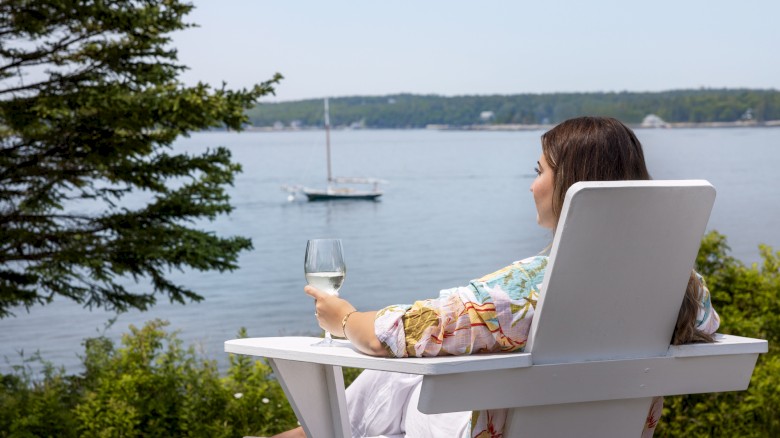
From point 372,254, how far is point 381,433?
34.8m

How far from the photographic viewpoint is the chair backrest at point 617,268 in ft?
5.59

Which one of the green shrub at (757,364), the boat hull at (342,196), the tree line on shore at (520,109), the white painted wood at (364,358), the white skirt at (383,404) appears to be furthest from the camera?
the boat hull at (342,196)

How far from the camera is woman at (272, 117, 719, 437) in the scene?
1.80 meters

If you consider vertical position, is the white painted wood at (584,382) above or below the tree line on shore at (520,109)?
above

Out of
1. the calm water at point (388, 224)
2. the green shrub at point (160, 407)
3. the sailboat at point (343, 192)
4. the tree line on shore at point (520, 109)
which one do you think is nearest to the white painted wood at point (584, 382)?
the green shrub at point (160, 407)

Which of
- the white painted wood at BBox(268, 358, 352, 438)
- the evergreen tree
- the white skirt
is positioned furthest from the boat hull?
the white painted wood at BBox(268, 358, 352, 438)

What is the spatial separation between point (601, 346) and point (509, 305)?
19cm

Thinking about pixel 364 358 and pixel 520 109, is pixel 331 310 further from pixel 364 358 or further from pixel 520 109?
pixel 520 109

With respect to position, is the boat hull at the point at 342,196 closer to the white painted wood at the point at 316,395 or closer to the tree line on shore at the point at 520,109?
the tree line on shore at the point at 520,109

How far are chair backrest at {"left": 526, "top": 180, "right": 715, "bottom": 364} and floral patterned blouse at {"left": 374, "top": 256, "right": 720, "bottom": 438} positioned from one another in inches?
2.1

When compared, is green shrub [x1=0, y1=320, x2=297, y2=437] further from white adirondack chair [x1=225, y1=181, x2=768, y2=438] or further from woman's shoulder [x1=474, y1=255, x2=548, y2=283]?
woman's shoulder [x1=474, y1=255, x2=548, y2=283]

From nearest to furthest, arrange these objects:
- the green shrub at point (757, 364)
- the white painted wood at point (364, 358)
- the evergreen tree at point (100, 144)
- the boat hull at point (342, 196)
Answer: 1. the white painted wood at point (364, 358)
2. the green shrub at point (757, 364)
3. the evergreen tree at point (100, 144)
4. the boat hull at point (342, 196)

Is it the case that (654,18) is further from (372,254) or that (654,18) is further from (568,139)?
(568,139)

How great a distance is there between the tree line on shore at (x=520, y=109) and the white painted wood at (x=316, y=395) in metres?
24.4
